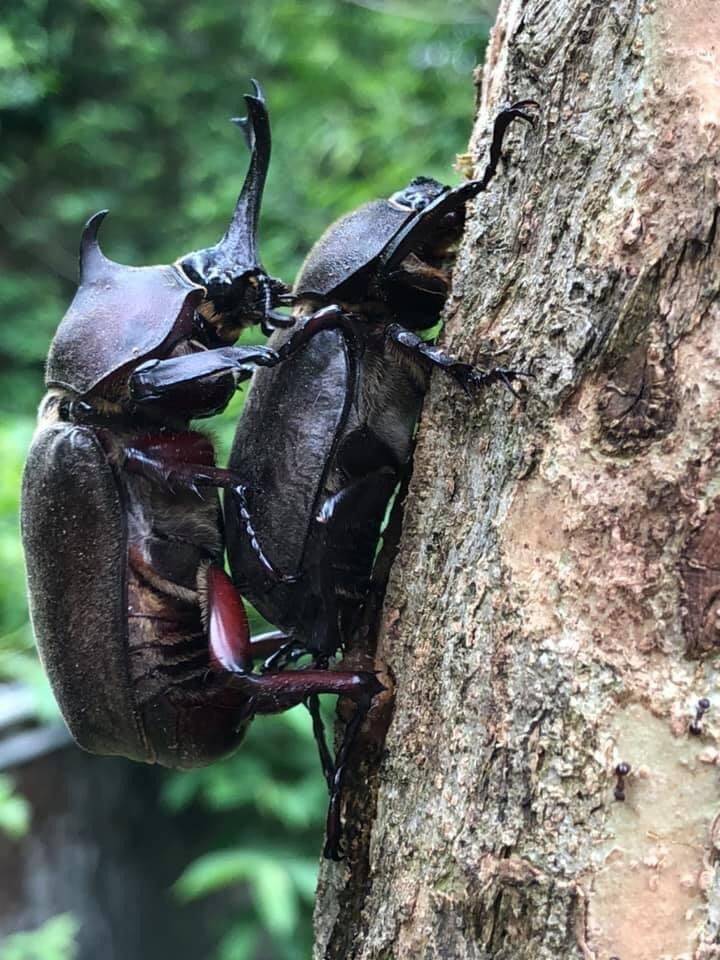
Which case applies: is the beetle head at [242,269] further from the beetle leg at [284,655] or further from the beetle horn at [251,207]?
the beetle leg at [284,655]

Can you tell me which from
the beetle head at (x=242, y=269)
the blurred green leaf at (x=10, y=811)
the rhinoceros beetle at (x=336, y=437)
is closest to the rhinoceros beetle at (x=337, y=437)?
the rhinoceros beetle at (x=336, y=437)

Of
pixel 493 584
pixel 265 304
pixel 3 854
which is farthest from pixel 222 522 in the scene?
pixel 3 854

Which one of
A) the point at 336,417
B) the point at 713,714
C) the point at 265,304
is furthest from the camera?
the point at 265,304

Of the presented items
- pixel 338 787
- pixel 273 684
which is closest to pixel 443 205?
pixel 273 684

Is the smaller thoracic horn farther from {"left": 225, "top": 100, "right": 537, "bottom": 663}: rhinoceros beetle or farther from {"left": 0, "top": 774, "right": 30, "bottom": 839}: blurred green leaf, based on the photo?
{"left": 0, "top": 774, "right": 30, "bottom": 839}: blurred green leaf

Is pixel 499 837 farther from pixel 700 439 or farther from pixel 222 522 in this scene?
pixel 222 522

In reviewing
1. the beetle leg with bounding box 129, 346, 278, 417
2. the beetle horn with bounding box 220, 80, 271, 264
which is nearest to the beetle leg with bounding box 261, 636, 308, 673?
the beetle leg with bounding box 129, 346, 278, 417
